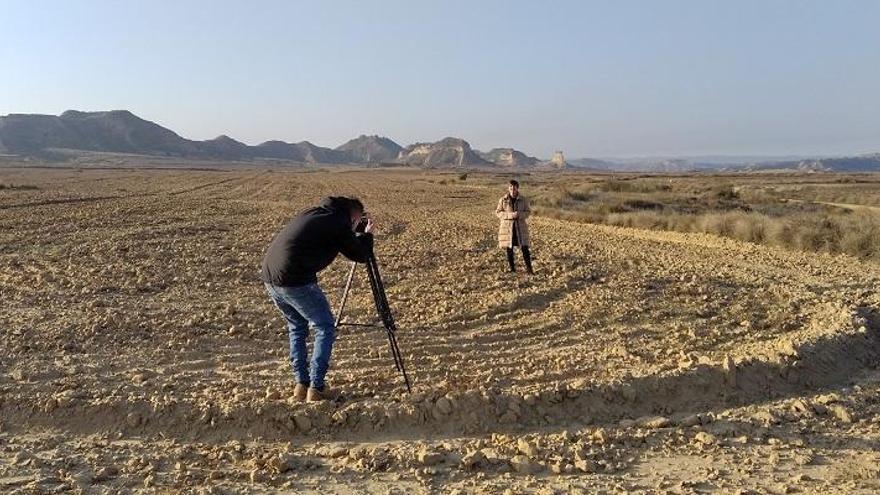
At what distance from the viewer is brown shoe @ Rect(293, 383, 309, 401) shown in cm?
609

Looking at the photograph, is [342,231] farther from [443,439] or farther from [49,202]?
[49,202]

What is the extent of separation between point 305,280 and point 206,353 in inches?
91.9

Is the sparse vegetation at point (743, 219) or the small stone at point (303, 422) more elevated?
the sparse vegetation at point (743, 219)

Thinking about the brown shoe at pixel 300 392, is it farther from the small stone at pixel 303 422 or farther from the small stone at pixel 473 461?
the small stone at pixel 473 461

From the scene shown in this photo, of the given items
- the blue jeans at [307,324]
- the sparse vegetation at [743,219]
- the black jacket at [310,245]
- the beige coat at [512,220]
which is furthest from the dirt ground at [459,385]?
the sparse vegetation at [743,219]

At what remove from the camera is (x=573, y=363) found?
7.21m

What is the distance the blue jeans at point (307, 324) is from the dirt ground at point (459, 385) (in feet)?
0.96

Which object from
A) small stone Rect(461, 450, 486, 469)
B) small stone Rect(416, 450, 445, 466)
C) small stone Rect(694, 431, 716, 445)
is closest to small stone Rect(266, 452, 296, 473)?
small stone Rect(416, 450, 445, 466)

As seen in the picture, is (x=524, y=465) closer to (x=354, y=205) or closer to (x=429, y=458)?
(x=429, y=458)

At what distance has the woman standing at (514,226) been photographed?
1198cm

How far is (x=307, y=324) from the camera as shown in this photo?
6.25m

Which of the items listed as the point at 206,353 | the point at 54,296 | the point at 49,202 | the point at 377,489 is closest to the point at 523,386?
the point at 377,489

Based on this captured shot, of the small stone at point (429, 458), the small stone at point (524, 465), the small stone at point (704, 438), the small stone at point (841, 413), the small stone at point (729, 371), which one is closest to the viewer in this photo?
the small stone at point (524, 465)

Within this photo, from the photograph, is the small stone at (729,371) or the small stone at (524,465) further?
the small stone at (729,371)
